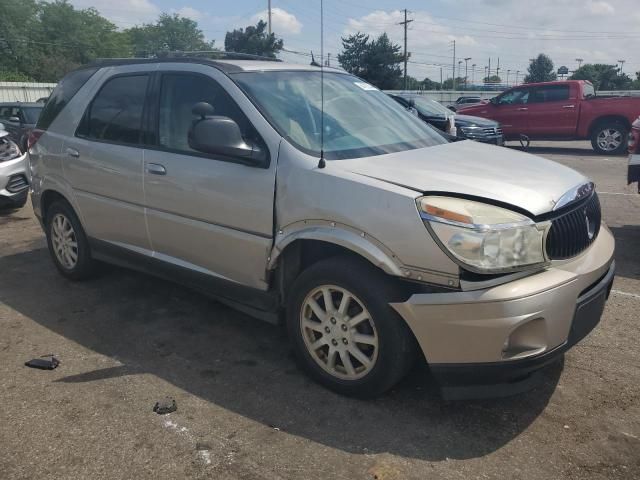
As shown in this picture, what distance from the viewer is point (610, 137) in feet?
50.3

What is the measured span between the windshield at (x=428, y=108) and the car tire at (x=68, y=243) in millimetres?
9250

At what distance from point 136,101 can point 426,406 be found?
9.73 feet

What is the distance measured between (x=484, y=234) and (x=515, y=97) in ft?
50.8

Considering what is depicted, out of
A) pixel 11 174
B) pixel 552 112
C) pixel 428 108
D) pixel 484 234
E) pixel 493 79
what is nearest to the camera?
pixel 484 234

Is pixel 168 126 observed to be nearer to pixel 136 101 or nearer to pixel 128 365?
pixel 136 101

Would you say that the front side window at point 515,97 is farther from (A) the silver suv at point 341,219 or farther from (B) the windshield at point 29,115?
(A) the silver suv at point 341,219

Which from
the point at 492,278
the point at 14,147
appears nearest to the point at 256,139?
the point at 492,278

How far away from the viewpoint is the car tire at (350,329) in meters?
2.96

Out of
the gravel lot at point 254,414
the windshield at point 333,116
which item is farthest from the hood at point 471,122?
the windshield at point 333,116

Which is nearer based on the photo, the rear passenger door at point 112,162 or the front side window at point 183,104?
the front side window at point 183,104

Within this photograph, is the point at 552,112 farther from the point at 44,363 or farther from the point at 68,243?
the point at 44,363

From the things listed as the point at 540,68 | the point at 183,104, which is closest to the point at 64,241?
the point at 183,104

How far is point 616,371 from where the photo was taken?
356 centimetres

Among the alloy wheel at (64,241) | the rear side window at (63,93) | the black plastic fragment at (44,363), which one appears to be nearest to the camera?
the black plastic fragment at (44,363)
